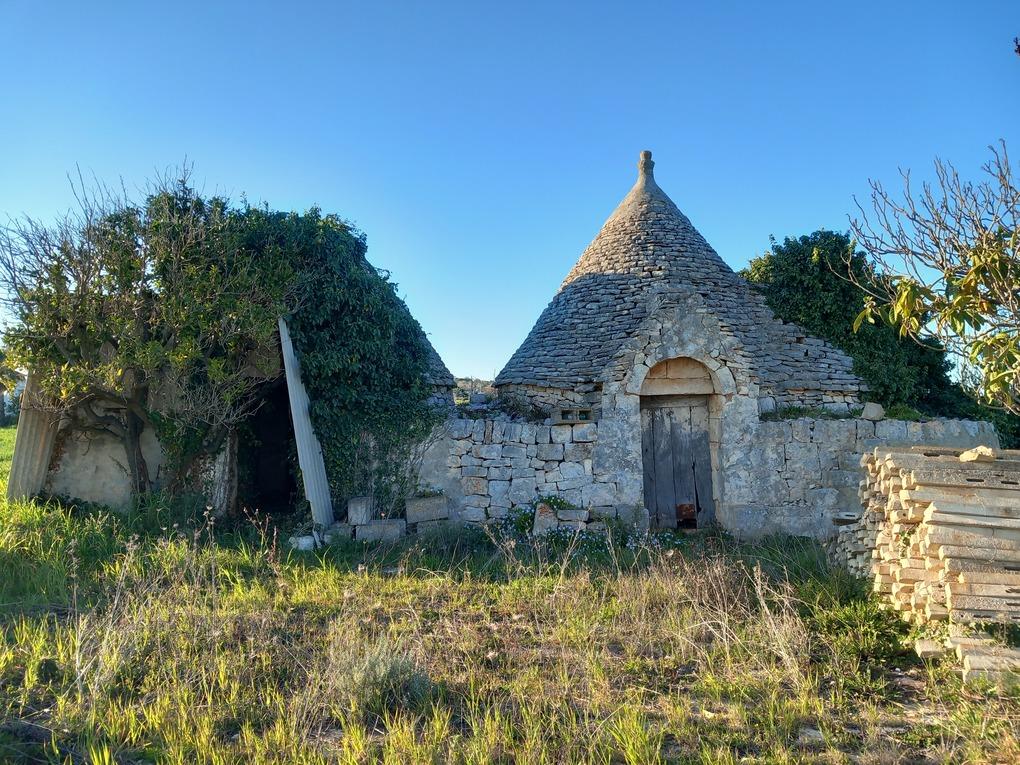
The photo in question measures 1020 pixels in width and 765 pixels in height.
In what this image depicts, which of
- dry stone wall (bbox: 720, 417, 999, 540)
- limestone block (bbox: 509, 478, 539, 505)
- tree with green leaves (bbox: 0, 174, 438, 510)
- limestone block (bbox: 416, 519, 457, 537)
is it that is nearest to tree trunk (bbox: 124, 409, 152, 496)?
tree with green leaves (bbox: 0, 174, 438, 510)

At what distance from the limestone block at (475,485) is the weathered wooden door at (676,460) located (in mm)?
2409

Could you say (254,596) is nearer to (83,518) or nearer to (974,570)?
(83,518)

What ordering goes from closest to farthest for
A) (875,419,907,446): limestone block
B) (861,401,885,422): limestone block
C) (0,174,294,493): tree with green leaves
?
(0,174,294,493): tree with green leaves < (875,419,907,446): limestone block < (861,401,885,422): limestone block

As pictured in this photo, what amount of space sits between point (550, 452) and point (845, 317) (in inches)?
212

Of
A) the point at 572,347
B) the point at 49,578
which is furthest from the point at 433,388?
the point at 49,578

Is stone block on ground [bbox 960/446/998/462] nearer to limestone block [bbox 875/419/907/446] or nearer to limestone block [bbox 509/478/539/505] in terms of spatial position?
limestone block [bbox 875/419/907/446]

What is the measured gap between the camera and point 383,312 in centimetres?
871

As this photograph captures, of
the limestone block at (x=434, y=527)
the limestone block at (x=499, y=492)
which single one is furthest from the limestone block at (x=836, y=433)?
the limestone block at (x=434, y=527)

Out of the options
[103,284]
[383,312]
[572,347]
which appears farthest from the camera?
[572,347]

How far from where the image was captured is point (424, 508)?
8.21 metres

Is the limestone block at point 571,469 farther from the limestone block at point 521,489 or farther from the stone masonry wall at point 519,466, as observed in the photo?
the limestone block at point 521,489

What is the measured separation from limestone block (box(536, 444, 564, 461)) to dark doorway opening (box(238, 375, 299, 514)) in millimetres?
3352

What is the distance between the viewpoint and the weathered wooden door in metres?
9.18

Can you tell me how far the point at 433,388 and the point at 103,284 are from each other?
14.6ft
